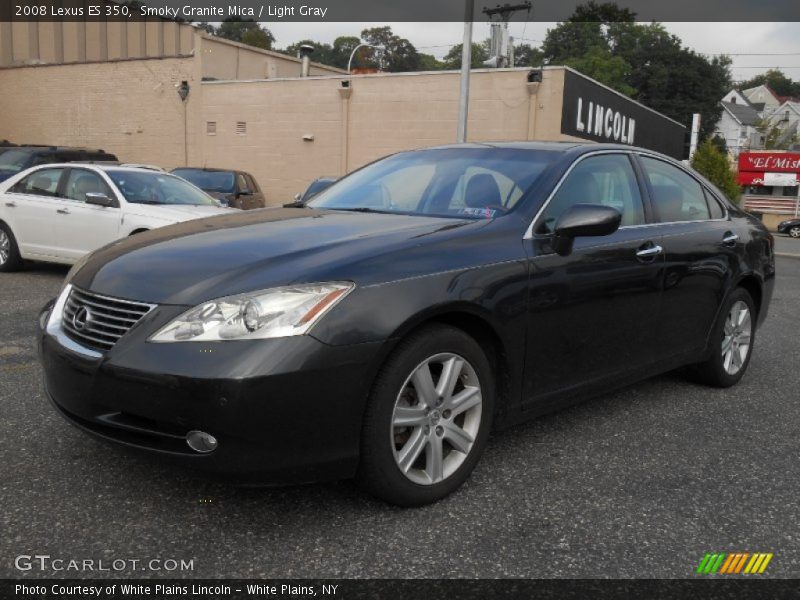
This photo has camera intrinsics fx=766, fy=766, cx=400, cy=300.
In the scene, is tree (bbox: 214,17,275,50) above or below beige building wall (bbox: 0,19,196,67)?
above

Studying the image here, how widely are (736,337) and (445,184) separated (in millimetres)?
2484

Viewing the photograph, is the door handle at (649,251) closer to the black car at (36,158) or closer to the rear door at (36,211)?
the rear door at (36,211)

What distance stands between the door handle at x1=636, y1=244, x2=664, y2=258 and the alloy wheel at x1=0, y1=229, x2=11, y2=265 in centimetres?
810

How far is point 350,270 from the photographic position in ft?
9.30

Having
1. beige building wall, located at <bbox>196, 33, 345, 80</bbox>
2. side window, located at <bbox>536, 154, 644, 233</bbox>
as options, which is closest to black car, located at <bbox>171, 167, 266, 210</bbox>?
beige building wall, located at <bbox>196, 33, 345, 80</bbox>

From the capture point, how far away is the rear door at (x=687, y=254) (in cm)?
434

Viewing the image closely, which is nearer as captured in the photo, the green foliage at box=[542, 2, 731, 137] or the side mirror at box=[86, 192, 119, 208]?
the side mirror at box=[86, 192, 119, 208]

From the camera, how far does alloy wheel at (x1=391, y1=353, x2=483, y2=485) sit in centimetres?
295

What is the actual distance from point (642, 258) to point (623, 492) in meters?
1.33

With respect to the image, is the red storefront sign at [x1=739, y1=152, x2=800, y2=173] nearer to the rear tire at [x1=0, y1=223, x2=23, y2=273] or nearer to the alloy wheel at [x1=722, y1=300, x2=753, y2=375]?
the alloy wheel at [x1=722, y1=300, x2=753, y2=375]

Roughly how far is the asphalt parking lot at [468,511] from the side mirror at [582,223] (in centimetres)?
105

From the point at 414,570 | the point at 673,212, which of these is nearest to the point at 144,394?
the point at 414,570

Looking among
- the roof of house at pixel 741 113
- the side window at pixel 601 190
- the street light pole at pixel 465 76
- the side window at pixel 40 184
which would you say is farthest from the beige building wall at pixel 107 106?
the roof of house at pixel 741 113
